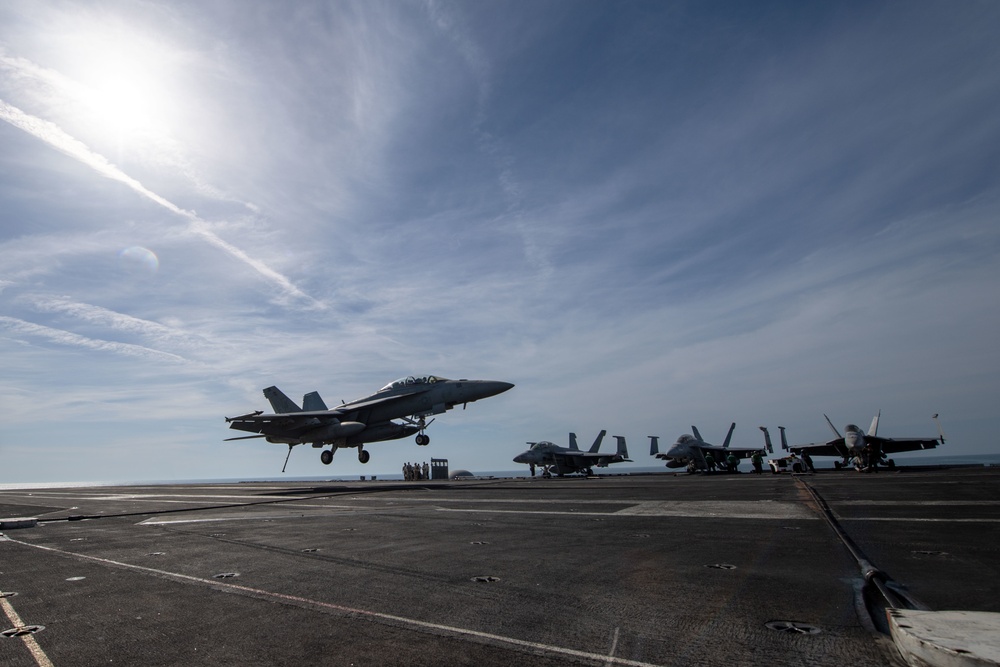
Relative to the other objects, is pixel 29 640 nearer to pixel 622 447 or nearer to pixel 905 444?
pixel 905 444

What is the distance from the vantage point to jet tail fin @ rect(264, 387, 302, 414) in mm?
42219

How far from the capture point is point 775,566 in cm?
546

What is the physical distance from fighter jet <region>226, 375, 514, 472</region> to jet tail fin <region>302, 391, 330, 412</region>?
4.66 metres

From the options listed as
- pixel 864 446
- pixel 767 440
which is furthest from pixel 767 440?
pixel 864 446

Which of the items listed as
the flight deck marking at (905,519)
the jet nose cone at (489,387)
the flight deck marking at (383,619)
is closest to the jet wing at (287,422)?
the jet nose cone at (489,387)

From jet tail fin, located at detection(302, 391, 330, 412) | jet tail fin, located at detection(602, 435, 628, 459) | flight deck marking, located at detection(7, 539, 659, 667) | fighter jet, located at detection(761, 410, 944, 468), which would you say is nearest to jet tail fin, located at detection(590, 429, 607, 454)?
jet tail fin, located at detection(602, 435, 628, 459)

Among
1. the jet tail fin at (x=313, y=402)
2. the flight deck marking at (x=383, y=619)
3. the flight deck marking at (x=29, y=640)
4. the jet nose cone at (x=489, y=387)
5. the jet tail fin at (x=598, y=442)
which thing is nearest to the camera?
the flight deck marking at (x=383, y=619)

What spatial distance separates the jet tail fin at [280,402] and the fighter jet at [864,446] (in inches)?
1658

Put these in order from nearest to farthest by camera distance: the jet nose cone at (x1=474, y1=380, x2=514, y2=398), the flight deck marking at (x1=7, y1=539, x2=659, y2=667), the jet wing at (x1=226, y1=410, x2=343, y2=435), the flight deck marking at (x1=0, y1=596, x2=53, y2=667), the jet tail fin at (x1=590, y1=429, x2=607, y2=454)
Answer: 1. the flight deck marking at (x1=7, y1=539, x2=659, y2=667)
2. the flight deck marking at (x1=0, y1=596, x2=53, y2=667)
3. the jet nose cone at (x1=474, y1=380, x2=514, y2=398)
4. the jet wing at (x1=226, y1=410, x2=343, y2=435)
5. the jet tail fin at (x1=590, y1=429, x2=607, y2=454)

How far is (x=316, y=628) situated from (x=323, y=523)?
7.70 meters

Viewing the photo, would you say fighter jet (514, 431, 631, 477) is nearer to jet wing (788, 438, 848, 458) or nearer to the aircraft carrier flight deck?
jet wing (788, 438, 848, 458)

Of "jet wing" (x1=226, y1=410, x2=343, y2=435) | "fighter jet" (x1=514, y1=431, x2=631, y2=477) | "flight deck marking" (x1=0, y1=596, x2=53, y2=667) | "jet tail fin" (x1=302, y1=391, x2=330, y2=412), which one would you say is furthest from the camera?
"fighter jet" (x1=514, y1=431, x2=631, y2=477)

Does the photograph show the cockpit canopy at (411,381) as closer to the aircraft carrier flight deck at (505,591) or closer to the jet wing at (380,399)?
the jet wing at (380,399)

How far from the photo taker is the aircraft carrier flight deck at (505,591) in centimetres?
332
